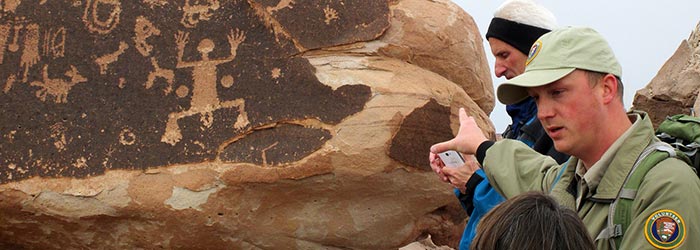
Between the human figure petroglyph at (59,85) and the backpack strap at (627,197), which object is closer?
the backpack strap at (627,197)

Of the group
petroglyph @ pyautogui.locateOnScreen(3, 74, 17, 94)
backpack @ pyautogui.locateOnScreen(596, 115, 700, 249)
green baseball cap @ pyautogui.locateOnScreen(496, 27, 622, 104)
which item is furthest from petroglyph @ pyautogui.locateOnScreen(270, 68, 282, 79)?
backpack @ pyautogui.locateOnScreen(596, 115, 700, 249)

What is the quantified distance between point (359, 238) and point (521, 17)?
166 cm

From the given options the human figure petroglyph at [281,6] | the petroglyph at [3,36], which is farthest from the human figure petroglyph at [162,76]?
the petroglyph at [3,36]

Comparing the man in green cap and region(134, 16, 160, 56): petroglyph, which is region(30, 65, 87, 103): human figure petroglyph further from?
the man in green cap

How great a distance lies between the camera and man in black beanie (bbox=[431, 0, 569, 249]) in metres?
3.28

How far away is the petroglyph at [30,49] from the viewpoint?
185 inches

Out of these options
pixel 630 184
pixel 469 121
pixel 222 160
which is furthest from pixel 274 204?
pixel 630 184

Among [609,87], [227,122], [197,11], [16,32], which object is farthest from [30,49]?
[609,87]

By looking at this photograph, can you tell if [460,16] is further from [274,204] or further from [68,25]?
[68,25]

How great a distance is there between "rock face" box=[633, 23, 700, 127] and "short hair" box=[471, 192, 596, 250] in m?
3.95

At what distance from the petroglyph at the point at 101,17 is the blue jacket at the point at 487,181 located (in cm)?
237

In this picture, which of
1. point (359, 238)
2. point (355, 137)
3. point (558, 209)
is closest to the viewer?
point (558, 209)

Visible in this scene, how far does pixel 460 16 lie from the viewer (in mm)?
4836

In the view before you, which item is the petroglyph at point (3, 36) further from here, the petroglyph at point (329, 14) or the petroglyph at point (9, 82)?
the petroglyph at point (329, 14)
